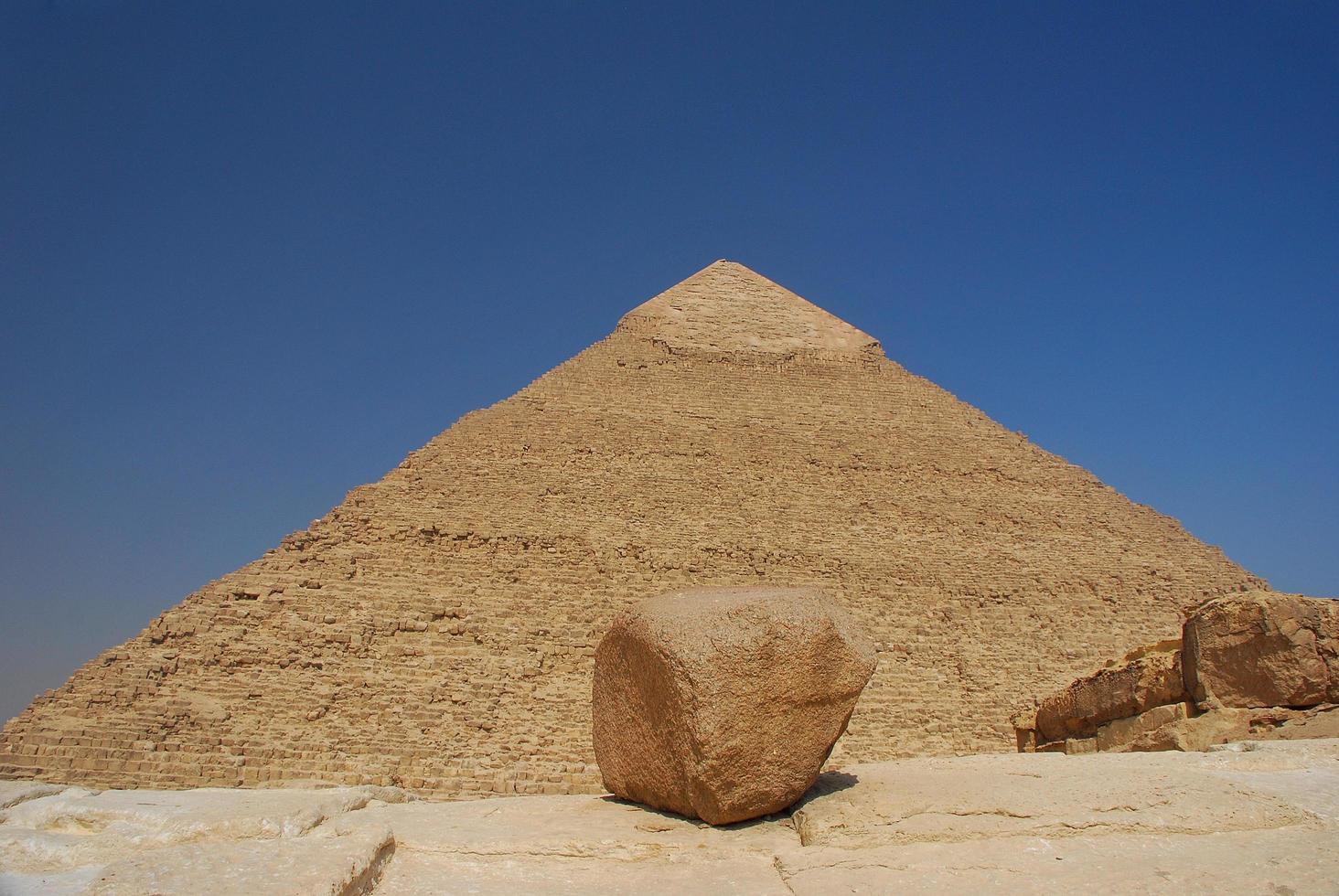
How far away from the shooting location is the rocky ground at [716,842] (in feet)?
7.42

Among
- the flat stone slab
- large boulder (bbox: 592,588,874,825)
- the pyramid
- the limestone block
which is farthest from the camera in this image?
the pyramid

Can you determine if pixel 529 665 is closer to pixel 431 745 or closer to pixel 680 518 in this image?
pixel 431 745

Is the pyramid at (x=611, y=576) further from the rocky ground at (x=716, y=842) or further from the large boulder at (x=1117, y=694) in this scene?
the rocky ground at (x=716, y=842)

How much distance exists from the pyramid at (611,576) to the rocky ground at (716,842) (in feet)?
25.4

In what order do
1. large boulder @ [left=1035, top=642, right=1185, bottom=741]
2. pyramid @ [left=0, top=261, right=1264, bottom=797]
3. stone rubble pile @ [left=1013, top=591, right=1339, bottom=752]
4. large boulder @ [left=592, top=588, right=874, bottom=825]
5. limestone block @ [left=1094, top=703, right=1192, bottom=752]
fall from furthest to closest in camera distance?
pyramid @ [left=0, top=261, right=1264, bottom=797]
large boulder @ [left=1035, top=642, right=1185, bottom=741]
limestone block @ [left=1094, top=703, right=1192, bottom=752]
stone rubble pile @ [left=1013, top=591, right=1339, bottom=752]
large boulder @ [left=592, top=588, right=874, bottom=825]

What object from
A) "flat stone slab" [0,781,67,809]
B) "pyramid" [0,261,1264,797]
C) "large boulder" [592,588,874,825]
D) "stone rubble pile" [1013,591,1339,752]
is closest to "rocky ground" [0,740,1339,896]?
"flat stone slab" [0,781,67,809]

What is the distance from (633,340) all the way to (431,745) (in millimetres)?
13976

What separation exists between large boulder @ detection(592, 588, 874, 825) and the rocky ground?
0.14 meters

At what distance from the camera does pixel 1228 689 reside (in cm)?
484

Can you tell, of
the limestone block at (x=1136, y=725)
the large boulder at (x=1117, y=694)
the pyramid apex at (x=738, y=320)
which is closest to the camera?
the limestone block at (x=1136, y=725)

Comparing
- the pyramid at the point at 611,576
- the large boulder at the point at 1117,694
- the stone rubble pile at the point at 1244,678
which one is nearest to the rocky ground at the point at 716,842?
the stone rubble pile at the point at 1244,678

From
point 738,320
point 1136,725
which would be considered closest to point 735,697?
point 1136,725

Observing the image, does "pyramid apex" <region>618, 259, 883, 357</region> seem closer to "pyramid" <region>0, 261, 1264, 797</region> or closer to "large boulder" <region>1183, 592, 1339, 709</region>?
"pyramid" <region>0, 261, 1264, 797</region>

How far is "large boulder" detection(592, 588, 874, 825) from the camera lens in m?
3.01
